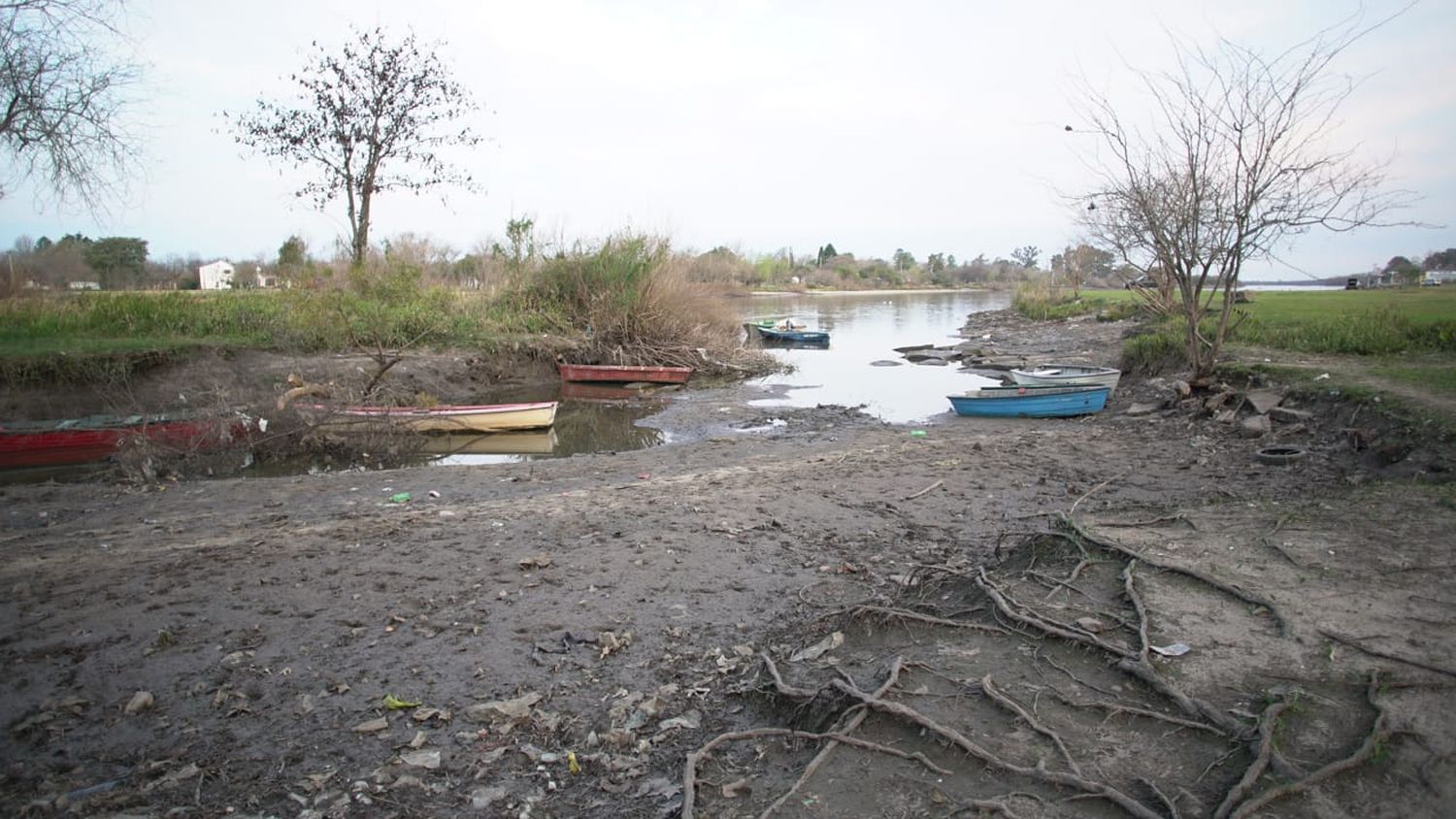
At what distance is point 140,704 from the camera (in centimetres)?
418

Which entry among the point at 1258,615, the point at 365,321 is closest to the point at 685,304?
the point at 365,321

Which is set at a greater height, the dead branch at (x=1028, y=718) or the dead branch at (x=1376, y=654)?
the dead branch at (x=1376, y=654)

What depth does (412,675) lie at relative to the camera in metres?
4.62

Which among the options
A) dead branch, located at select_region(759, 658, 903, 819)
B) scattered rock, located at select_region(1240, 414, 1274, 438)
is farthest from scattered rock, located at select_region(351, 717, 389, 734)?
scattered rock, located at select_region(1240, 414, 1274, 438)

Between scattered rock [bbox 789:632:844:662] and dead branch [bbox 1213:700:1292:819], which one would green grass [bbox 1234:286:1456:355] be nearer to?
dead branch [bbox 1213:700:1292:819]

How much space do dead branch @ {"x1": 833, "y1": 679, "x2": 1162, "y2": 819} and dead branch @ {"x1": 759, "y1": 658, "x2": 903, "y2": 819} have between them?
0.07m

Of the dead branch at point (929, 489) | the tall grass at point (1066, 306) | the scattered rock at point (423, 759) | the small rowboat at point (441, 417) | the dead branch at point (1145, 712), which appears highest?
the tall grass at point (1066, 306)

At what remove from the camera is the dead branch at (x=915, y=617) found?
15.4ft

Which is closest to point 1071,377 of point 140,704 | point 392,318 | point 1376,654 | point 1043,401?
point 1043,401

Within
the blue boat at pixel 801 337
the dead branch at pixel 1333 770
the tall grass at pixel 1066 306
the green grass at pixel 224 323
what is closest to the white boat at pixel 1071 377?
the dead branch at pixel 1333 770

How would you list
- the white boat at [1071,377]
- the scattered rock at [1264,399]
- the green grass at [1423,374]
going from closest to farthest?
the green grass at [1423,374] < the scattered rock at [1264,399] < the white boat at [1071,377]

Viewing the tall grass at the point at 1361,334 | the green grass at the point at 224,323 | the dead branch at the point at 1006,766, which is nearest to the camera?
the dead branch at the point at 1006,766

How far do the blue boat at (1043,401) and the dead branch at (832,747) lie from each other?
11680 mm

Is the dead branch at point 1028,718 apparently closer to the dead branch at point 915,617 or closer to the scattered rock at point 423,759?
the dead branch at point 915,617
